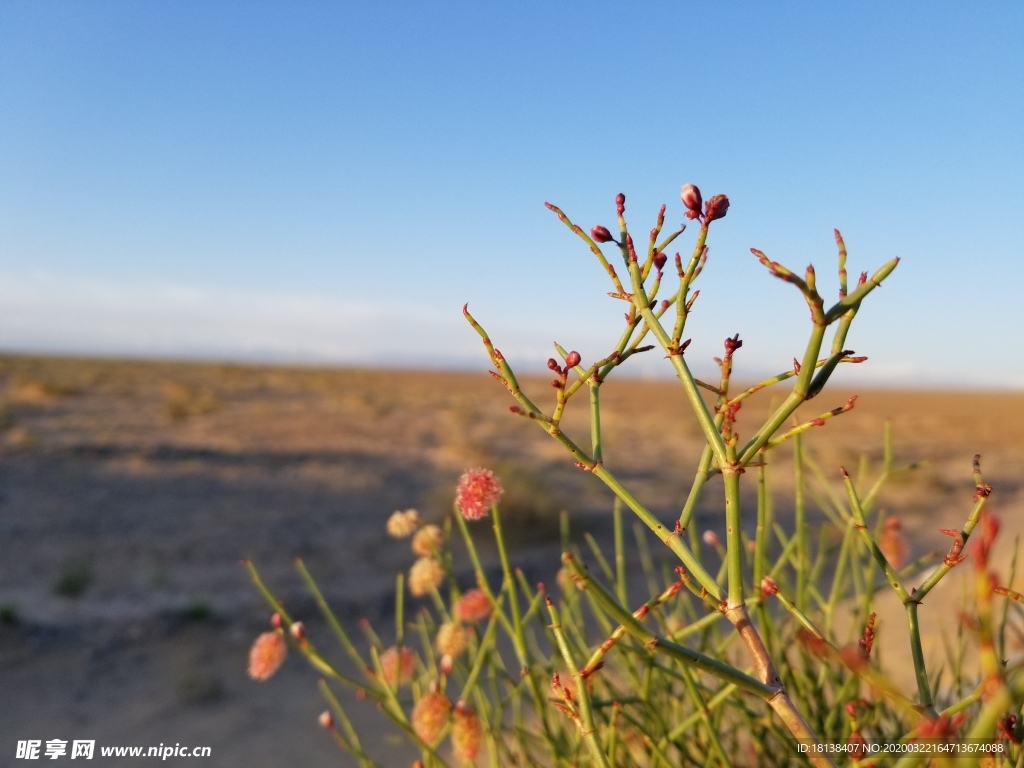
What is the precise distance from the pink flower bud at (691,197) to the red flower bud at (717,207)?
0.7 inches

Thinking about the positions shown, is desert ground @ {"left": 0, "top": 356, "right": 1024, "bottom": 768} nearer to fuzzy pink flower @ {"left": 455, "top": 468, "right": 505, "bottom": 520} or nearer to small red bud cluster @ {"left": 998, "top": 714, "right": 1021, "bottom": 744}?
small red bud cluster @ {"left": 998, "top": 714, "right": 1021, "bottom": 744}

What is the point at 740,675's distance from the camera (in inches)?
30.3

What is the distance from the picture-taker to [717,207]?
2.89 feet

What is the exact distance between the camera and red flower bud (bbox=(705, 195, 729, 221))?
2.88 feet

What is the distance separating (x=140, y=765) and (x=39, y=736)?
0.77 meters

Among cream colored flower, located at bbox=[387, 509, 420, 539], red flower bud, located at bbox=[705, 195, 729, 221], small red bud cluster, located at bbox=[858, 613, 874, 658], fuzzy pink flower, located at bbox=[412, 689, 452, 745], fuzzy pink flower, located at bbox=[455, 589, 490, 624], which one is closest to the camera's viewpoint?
red flower bud, located at bbox=[705, 195, 729, 221]

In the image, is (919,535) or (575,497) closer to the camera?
(919,535)

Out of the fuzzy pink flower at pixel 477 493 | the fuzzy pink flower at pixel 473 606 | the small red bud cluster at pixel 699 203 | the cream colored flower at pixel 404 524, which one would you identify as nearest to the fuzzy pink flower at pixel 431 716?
the fuzzy pink flower at pixel 473 606

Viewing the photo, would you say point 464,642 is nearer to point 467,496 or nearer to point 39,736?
point 467,496

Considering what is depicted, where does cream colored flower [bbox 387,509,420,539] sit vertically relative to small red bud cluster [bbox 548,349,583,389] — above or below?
below

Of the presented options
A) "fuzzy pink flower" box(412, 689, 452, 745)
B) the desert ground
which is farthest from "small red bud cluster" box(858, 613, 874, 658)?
the desert ground

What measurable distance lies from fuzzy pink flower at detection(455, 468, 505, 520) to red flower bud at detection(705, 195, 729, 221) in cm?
59

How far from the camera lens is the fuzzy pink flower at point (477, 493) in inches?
49.1

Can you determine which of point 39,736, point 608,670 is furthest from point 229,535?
point 608,670
